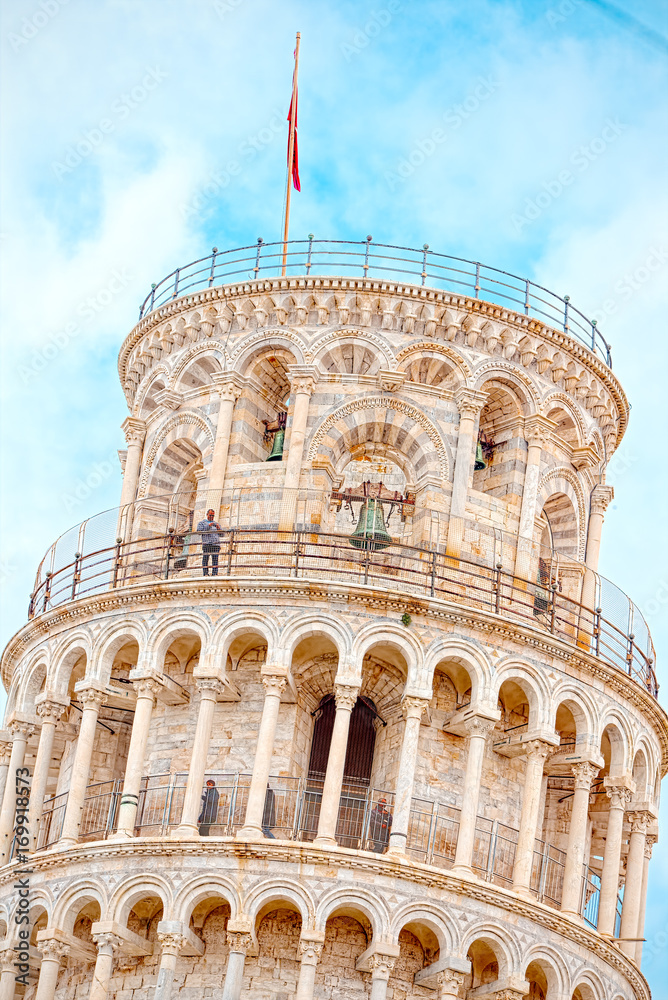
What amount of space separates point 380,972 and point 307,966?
1576 mm

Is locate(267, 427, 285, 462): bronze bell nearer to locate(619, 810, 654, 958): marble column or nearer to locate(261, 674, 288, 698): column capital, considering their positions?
locate(261, 674, 288, 698): column capital

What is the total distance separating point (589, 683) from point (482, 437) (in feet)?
25.1

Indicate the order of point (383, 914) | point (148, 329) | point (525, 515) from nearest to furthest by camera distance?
point (383, 914) < point (525, 515) < point (148, 329)

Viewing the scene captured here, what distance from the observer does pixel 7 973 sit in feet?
134

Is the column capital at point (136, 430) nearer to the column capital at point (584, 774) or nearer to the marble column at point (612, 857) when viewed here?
the column capital at point (584, 774)

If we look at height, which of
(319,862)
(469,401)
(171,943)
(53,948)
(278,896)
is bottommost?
(53,948)

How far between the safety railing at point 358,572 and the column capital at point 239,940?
804 cm

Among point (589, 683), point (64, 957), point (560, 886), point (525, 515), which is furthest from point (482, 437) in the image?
point (64, 957)

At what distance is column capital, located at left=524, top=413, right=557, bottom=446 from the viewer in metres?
45.8

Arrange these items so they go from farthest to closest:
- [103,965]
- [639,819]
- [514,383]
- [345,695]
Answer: [514,383], [639,819], [345,695], [103,965]

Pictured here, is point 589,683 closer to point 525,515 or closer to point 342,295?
point 525,515

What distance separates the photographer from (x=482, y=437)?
4669 centimetres

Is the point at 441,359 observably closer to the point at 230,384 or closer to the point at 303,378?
the point at 303,378

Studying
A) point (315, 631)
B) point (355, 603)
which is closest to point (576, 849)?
point (355, 603)
